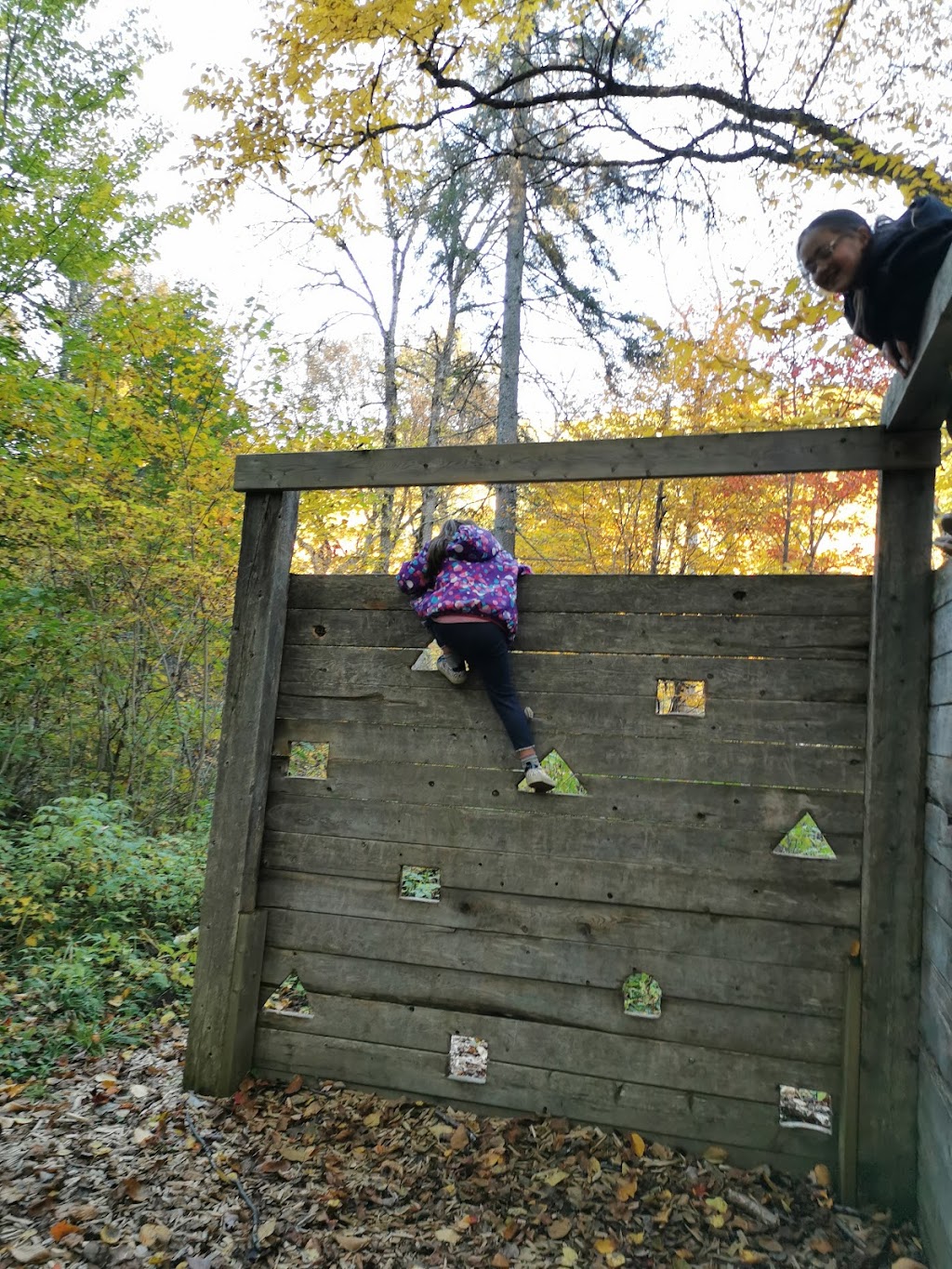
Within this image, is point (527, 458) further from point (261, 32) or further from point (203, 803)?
point (203, 803)

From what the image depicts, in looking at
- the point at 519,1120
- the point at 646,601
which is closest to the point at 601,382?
the point at 646,601

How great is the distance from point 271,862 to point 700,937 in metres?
2.05

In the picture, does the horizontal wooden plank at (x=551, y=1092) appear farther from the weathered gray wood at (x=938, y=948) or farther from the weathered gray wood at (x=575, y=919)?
the weathered gray wood at (x=938, y=948)

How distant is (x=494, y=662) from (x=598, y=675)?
474 mm

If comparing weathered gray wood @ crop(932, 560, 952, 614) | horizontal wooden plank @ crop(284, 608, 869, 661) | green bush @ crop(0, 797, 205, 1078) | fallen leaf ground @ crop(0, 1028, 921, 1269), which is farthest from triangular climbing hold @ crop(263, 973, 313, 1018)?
weathered gray wood @ crop(932, 560, 952, 614)

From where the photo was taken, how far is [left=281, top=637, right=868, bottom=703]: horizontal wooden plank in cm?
334

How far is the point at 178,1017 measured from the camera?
4.76 metres

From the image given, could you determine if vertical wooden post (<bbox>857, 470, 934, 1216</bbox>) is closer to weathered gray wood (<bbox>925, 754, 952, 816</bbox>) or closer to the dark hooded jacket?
weathered gray wood (<bbox>925, 754, 952, 816</bbox>)

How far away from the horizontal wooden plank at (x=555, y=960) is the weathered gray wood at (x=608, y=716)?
3.00 ft

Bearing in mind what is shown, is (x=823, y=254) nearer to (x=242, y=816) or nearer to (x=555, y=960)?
(x=555, y=960)

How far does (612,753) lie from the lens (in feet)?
11.6

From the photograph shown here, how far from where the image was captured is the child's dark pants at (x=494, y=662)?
3564 millimetres

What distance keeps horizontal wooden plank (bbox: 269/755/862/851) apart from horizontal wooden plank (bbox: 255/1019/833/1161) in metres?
1.00

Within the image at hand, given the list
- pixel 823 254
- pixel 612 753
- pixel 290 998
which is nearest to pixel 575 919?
pixel 612 753
